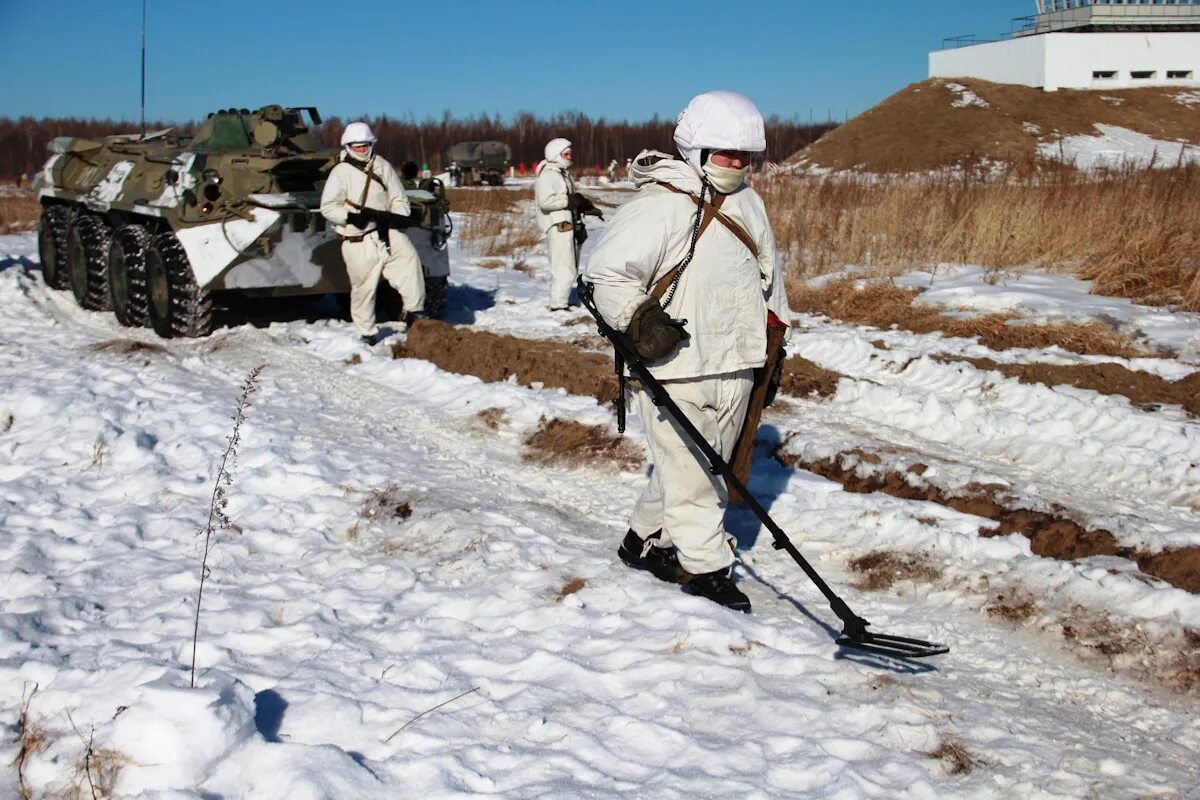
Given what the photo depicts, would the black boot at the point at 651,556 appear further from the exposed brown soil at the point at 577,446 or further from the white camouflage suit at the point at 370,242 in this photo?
the white camouflage suit at the point at 370,242

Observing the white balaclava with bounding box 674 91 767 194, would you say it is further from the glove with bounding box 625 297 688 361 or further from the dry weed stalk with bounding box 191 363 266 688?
Answer: the dry weed stalk with bounding box 191 363 266 688

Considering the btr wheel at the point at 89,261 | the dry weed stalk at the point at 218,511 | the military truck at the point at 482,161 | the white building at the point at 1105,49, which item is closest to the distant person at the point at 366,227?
the dry weed stalk at the point at 218,511

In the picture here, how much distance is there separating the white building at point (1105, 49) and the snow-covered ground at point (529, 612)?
4109 cm

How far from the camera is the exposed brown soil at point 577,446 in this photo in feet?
21.8

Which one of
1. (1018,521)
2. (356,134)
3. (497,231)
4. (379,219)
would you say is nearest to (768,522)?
(1018,521)

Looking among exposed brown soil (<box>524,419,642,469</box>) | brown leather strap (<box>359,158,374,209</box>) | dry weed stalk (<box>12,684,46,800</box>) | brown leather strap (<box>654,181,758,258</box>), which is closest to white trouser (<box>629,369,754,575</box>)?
brown leather strap (<box>654,181,758,258</box>)

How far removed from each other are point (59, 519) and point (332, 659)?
227cm

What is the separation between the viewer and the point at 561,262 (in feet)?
37.3

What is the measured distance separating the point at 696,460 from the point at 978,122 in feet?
120

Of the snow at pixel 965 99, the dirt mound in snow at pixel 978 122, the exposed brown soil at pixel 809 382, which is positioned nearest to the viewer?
the exposed brown soil at pixel 809 382

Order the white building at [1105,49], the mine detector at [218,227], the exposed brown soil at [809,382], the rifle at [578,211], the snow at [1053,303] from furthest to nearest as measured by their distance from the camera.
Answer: the white building at [1105,49] < the rifle at [578,211] < the mine detector at [218,227] < the snow at [1053,303] < the exposed brown soil at [809,382]

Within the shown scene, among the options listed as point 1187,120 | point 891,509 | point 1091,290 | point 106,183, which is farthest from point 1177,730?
point 1187,120

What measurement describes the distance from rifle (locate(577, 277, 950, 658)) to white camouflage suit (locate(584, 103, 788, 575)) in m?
0.07

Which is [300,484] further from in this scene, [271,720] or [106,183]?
[106,183]
